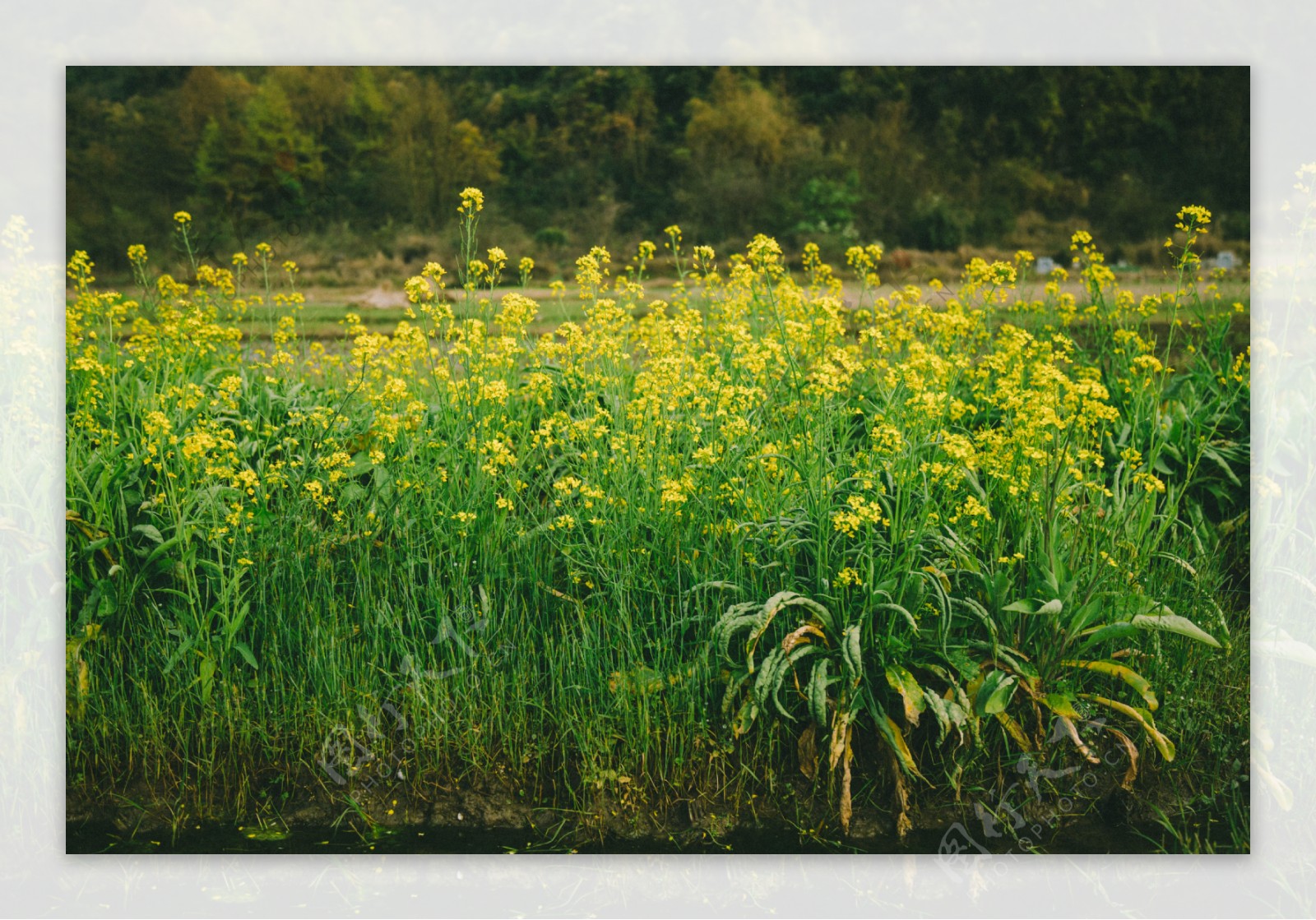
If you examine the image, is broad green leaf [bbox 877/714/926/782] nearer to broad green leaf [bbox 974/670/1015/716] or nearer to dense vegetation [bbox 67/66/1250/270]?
broad green leaf [bbox 974/670/1015/716]

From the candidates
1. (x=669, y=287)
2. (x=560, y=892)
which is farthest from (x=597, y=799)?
(x=669, y=287)

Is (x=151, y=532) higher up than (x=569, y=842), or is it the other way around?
(x=151, y=532)

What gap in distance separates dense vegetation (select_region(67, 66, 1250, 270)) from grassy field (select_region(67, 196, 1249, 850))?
156 mm

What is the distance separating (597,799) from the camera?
9.78ft

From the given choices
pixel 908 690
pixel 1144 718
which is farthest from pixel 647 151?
pixel 1144 718

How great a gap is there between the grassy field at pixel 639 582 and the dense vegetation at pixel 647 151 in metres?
0.16

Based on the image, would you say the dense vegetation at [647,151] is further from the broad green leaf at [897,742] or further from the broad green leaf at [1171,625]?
the broad green leaf at [897,742]

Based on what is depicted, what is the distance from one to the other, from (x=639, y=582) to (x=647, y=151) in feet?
4.45

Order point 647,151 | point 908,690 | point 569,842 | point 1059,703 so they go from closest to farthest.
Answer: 1. point 908,690
2. point 1059,703
3. point 569,842
4. point 647,151

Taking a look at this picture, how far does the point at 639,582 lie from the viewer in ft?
10.1

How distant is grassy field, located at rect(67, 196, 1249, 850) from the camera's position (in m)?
2.88

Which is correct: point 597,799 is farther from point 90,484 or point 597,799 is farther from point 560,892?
point 90,484

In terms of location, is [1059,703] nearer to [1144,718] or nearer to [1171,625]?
[1144,718]

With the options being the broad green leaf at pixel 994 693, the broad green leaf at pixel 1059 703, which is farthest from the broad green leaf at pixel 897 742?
the broad green leaf at pixel 1059 703
